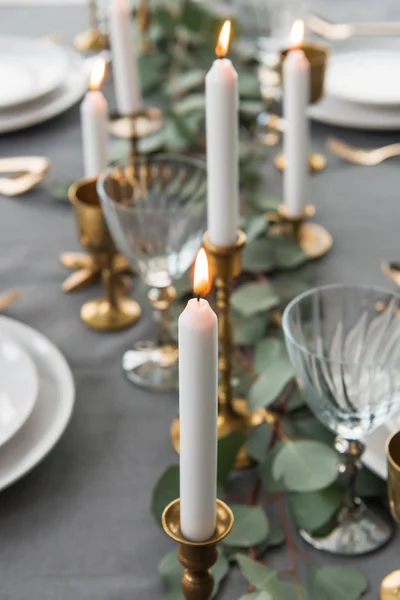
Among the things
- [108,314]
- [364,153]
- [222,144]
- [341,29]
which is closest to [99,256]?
[108,314]

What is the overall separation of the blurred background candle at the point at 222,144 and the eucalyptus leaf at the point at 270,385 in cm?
11

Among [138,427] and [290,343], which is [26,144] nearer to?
[138,427]

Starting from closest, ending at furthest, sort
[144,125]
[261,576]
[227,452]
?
1. [261,576]
2. [227,452]
3. [144,125]

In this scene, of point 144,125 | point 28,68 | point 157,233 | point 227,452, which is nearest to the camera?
point 227,452

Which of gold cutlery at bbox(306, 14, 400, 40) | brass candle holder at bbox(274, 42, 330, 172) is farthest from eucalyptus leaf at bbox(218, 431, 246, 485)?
gold cutlery at bbox(306, 14, 400, 40)

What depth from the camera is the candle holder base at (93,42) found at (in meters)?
1.62

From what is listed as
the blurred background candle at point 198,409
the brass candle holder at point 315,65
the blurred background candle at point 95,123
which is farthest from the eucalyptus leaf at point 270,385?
the brass candle holder at point 315,65

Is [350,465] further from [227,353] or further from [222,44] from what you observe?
[222,44]

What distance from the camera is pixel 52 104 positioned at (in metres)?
Answer: 1.37

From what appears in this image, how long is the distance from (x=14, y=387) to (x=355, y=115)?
722 millimetres

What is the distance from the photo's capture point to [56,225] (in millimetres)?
1116

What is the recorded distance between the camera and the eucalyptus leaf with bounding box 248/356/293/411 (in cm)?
72

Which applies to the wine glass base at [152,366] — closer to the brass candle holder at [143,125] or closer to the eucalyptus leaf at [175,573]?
the eucalyptus leaf at [175,573]

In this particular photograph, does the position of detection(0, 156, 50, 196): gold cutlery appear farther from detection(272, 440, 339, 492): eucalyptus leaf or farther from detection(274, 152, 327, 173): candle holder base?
detection(272, 440, 339, 492): eucalyptus leaf
